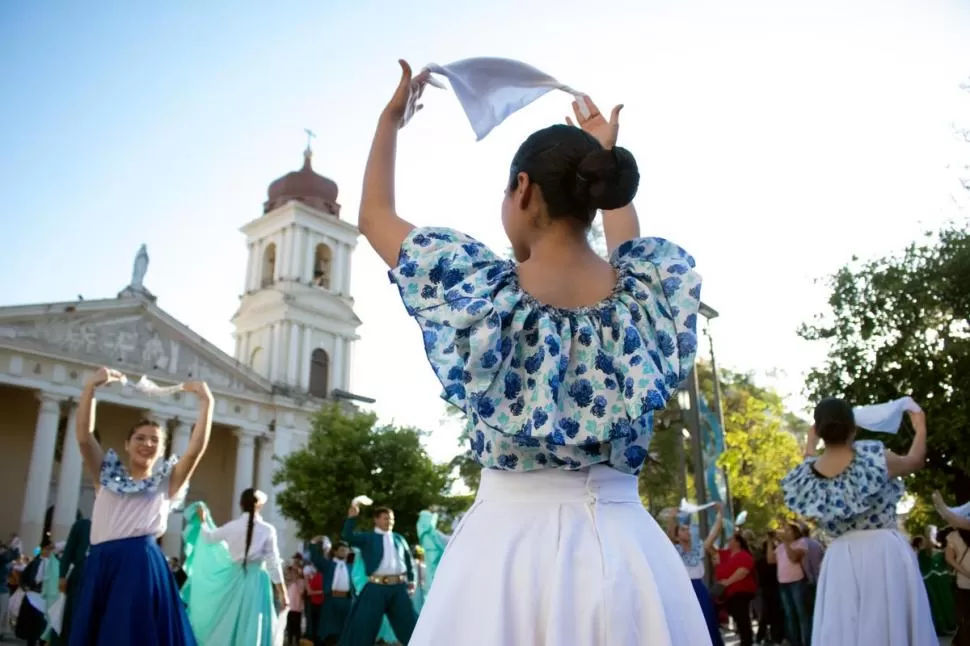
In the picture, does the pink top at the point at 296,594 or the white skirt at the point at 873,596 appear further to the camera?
the pink top at the point at 296,594

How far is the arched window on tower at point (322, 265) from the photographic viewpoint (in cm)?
4872

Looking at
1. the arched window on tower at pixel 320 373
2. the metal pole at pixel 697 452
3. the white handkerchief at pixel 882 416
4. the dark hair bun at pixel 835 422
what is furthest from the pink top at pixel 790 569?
the arched window on tower at pixel 320 373

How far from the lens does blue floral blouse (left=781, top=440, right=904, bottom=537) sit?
15.6 ft

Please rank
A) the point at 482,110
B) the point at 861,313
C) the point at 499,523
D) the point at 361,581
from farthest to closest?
the point at 861,313 < the point at 361,581 < the point at 482,110 < the point at 499,523

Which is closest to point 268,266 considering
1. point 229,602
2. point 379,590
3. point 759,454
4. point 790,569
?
point 759,454

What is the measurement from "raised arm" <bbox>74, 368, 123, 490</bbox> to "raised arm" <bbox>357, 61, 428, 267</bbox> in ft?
12.2

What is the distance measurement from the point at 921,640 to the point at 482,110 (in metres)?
3.96

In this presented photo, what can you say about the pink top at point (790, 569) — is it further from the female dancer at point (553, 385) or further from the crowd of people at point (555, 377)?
the female dancer at point (553, 385)

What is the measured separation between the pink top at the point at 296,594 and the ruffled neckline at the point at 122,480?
14.1 meters

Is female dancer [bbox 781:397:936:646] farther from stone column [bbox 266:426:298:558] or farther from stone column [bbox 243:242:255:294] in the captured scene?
stone column [bbox 243:242:255:294]

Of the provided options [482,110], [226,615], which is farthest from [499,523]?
[226,615]

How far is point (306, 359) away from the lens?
152ft

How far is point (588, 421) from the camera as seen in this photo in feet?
6.77

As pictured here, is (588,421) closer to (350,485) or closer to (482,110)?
(482,110)
